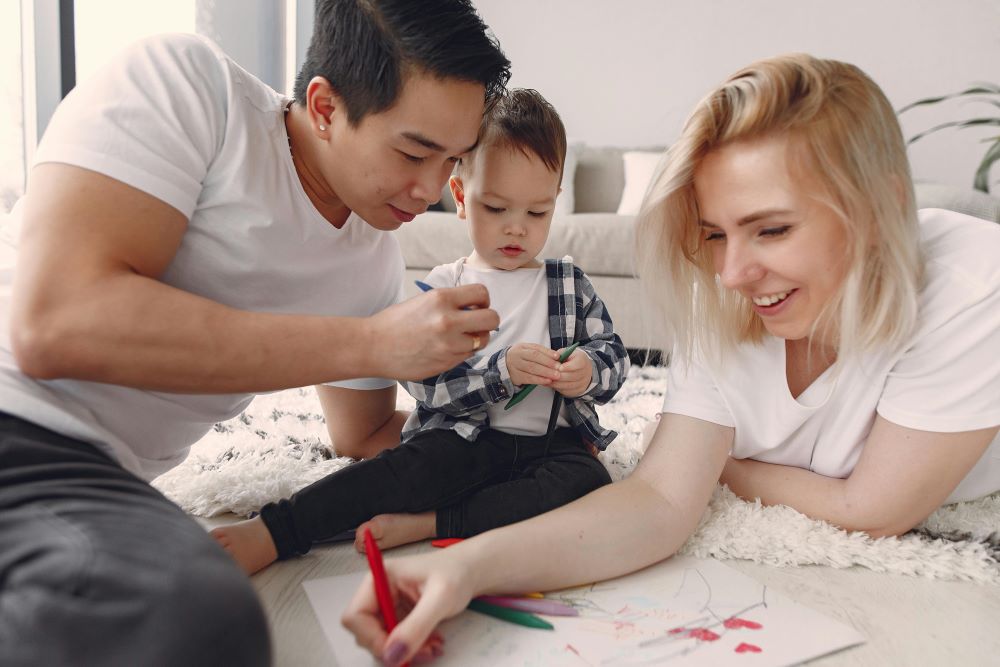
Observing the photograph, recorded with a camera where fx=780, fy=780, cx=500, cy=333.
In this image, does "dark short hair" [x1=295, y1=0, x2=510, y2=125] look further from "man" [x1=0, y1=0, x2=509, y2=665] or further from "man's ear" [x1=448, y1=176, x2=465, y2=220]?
"man's ear" [x1=448, y1=176, x2=465, y2=220]

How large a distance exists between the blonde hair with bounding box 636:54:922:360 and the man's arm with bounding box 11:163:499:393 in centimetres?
37

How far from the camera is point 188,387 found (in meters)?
0.77

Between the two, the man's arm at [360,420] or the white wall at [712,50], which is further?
the white wall at [712,50]

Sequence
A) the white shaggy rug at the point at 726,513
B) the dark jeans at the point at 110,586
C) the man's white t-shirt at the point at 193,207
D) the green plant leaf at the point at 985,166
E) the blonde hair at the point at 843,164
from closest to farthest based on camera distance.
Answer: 1. the dark jeans at the point at 110,586
2. the man's white t-shirt at the point at 193,207
3. the blonde hair at the point at 843,164
4. the white shaggy rug at the point at 726,513
5. the green plant leaf at the point at 985,166

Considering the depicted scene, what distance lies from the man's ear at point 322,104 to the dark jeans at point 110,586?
0.51 m

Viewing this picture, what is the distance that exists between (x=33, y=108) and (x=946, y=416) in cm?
270

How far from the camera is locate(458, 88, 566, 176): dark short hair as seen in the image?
1.18 m

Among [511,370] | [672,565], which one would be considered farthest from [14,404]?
[672,565]

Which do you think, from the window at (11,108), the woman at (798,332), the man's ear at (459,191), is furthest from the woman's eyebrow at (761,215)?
the window at (11,108)

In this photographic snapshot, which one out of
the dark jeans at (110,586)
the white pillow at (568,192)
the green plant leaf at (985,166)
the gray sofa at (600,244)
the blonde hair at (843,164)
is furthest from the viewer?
the white pillow at (568,192)

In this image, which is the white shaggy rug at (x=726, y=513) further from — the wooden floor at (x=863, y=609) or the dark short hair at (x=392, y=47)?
the dark short hair at (x=392, y=47)

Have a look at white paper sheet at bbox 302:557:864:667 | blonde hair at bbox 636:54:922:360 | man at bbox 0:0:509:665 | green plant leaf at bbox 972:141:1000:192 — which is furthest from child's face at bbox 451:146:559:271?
green plant leaf at bbox 972:141:1000:192

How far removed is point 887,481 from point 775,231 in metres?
0.37

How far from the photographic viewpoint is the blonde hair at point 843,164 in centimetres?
89
